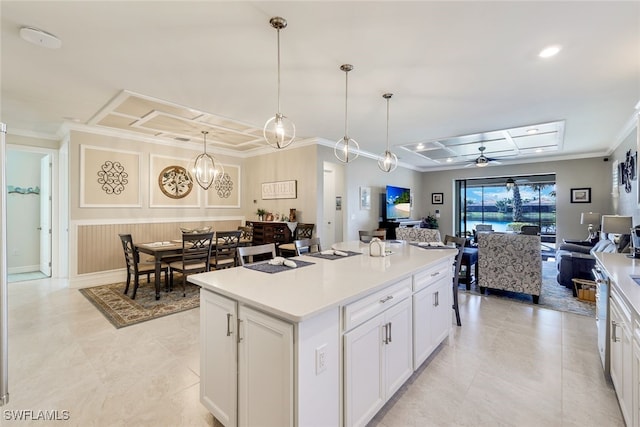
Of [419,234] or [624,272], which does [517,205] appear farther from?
[624,272]

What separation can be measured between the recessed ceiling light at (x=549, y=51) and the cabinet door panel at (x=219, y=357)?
325cm

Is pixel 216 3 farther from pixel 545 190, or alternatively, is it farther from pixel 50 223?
pixel 545 190

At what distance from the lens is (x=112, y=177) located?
5.19m

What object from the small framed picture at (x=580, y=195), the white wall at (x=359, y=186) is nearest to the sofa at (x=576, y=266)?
the small framed picture at (x=580, y=195)

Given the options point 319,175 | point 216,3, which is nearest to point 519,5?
point 216,3

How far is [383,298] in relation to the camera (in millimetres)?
1809

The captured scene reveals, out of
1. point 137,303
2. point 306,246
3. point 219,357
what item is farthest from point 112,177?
Result: point 219,357

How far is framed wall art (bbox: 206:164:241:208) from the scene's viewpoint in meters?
6.64

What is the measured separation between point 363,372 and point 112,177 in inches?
220

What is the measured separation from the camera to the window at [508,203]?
8.51m

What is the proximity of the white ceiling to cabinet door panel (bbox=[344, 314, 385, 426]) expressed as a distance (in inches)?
84.8

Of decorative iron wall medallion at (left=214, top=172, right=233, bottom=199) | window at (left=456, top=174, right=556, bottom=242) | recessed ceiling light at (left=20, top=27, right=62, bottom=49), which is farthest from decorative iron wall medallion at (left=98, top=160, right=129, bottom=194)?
window at (left=456, top=174, right=556, bottom=242)

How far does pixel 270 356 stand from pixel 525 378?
7.24 ft

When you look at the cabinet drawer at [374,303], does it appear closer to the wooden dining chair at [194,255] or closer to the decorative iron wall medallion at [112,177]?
the wooden dining chair at [194,255]
